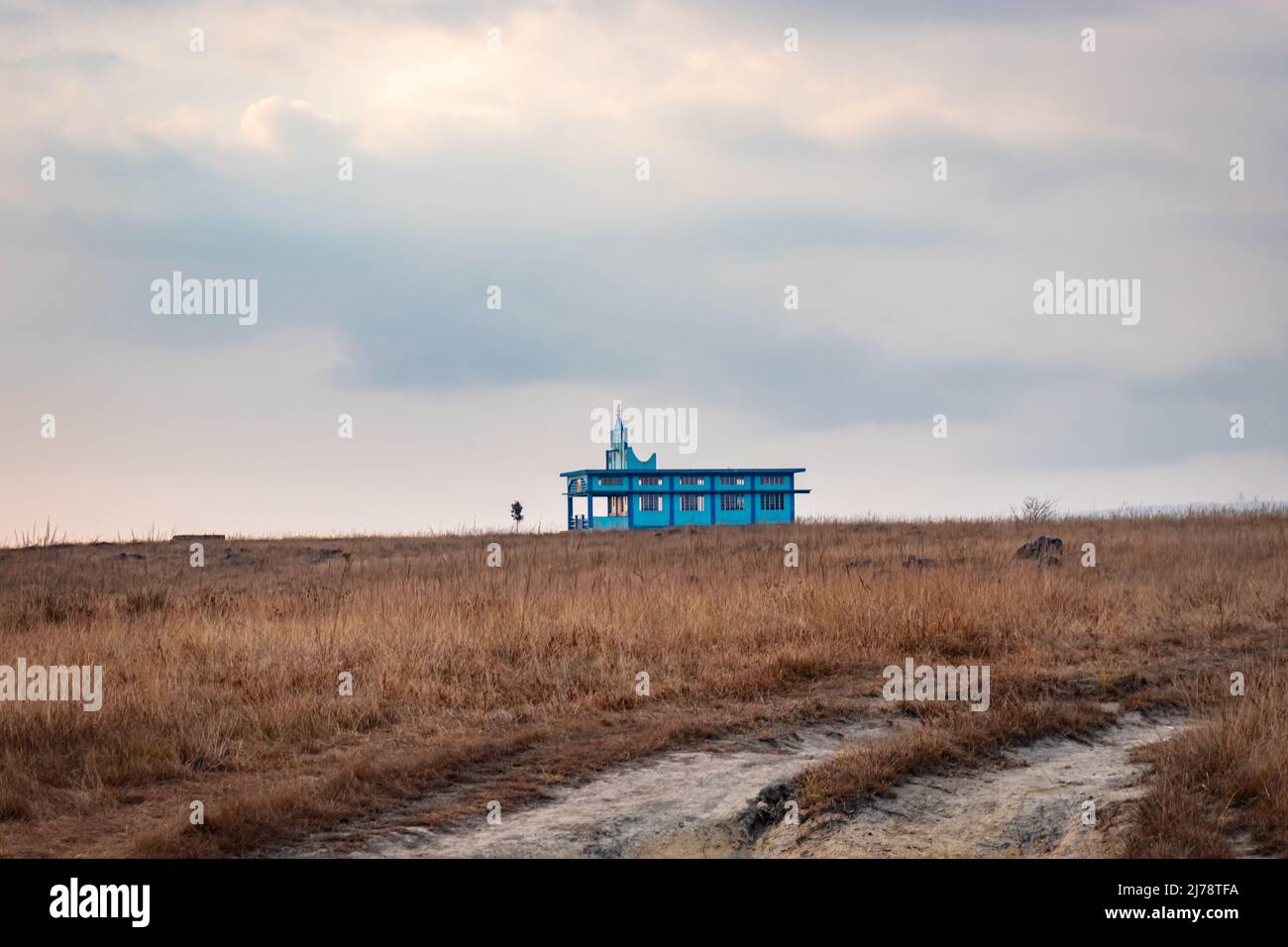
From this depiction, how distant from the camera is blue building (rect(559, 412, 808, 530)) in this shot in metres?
54.5

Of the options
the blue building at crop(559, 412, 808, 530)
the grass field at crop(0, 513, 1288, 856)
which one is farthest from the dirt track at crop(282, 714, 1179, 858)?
the blue building at crop(559, 412, 808, 530)

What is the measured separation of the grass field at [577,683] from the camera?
24.2 ft

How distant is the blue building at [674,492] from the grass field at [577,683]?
114ft

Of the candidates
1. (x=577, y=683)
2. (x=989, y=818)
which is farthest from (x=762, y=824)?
(x=577, y=683)

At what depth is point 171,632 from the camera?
510 inches

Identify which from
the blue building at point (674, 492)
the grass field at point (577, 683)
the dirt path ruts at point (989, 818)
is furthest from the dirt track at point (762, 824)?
the blue building at point (674, 492)

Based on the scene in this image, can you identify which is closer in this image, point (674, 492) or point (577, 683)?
point (577, 683)

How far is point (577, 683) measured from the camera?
11023 mm

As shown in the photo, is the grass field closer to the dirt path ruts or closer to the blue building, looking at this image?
the dirt path ruts

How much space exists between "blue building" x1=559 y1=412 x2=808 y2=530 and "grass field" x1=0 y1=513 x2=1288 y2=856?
114 ft

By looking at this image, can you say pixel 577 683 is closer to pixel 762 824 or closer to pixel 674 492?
pixel 762 824

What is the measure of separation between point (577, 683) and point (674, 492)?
4442 centimetres

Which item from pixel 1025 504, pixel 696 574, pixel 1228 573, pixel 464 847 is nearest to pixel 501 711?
pixel 464 847
